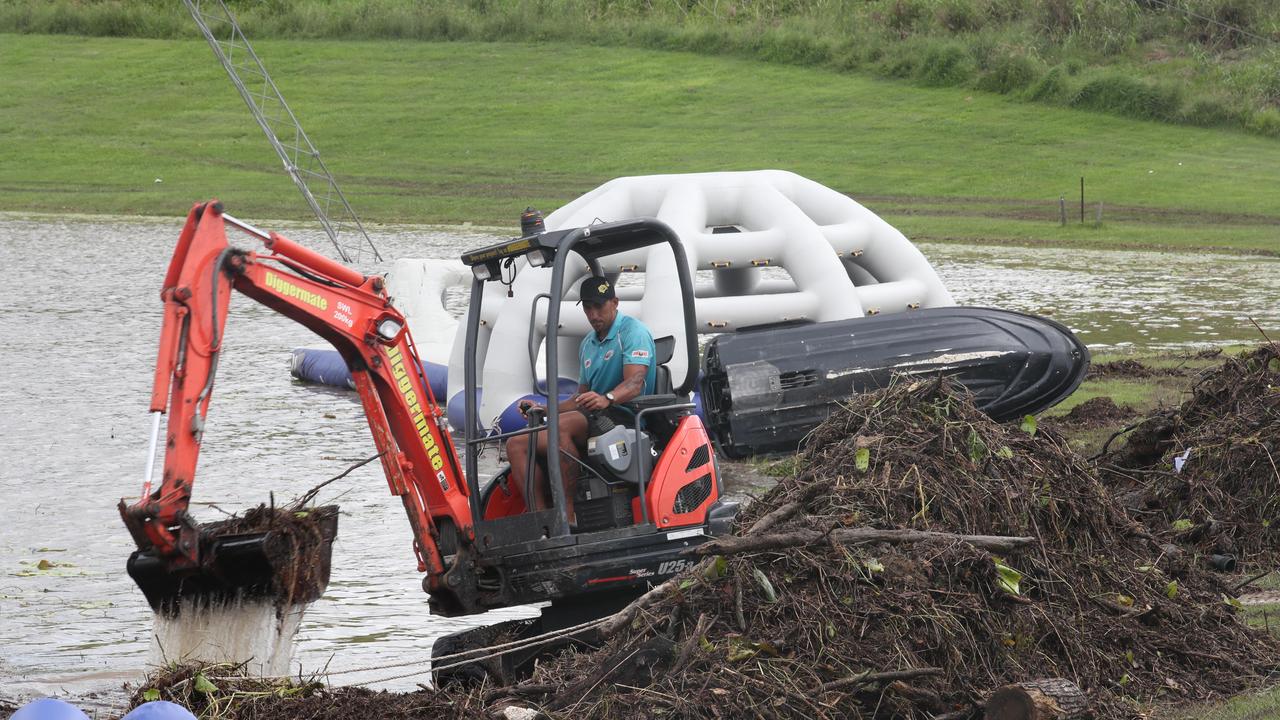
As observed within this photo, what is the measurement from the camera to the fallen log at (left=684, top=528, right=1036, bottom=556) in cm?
680

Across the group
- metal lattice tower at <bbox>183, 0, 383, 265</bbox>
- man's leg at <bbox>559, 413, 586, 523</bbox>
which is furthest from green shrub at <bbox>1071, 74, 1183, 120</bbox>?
man's leg at <bbox>559, 413, 586, 523</bbox>

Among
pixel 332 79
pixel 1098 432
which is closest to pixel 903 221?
pixel 1098 432

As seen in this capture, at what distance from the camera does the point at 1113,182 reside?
3462 centimetres

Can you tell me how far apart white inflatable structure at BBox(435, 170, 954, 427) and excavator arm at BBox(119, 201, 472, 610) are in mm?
5354

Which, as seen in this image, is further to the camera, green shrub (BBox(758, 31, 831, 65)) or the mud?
green shrub (BBox(758, 31, 831, 65))

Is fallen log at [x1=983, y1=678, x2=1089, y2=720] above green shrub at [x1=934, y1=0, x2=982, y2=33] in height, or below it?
above

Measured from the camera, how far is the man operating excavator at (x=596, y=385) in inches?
334

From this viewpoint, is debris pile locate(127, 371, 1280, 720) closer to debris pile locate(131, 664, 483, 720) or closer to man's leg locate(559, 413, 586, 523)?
debris pile locate(131, 664, 483, 720)

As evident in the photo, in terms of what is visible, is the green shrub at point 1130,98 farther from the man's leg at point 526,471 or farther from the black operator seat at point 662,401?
the man's leg at point 526,471

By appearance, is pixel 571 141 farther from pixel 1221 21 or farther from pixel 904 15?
pixel 1221 21

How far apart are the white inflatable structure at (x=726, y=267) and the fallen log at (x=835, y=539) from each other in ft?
21.9

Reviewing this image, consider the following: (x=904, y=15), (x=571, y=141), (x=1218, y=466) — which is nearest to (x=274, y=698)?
(x=1218, y=466)

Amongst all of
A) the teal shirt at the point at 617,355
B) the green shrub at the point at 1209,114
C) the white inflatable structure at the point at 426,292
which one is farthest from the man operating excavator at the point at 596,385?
the green shrub at the point at 1209,114

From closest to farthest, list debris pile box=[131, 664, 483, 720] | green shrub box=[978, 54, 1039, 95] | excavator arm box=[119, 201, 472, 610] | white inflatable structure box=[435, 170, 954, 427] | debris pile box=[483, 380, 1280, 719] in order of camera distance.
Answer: debris pile box=[483, 380, 1280, 719] < debris pile box=[131, 664, 483, 720] < excavator arm box=[119, 201, 472, 610] < white inflatable structure box=[435, 170, 954, 427] < green shrub box=[978, 54, 1039, 95]
